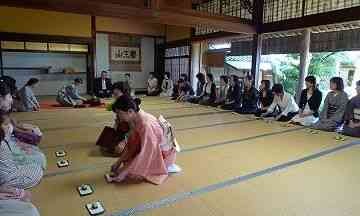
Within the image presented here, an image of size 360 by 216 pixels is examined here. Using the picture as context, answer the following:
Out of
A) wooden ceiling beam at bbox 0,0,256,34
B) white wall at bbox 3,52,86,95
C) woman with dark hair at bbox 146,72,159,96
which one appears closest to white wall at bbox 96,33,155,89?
white wall at bbox 3,52,86,95

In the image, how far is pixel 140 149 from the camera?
229cm

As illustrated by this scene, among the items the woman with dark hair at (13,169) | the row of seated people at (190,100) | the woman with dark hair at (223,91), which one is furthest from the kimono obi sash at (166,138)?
the woman with dark hair at (223,91)

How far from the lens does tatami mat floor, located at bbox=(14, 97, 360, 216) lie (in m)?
1.99

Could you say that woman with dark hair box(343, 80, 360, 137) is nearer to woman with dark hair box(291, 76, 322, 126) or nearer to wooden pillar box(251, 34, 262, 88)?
woman with dark hair box(291, 76, 322, 126)

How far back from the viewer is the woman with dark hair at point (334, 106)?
4328 millimetres

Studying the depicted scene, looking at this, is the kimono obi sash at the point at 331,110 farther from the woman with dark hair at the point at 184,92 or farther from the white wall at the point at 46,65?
the white wall at the point at 46,65

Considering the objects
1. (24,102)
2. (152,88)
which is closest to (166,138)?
(24,102)

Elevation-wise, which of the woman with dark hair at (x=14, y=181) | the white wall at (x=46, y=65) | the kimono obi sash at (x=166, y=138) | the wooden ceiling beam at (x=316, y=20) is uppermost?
the wooden ceiling beam at (x=316, y=20)

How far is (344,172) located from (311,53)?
3880mm

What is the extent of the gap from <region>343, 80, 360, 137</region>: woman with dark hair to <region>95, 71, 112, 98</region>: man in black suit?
7242 millimetres

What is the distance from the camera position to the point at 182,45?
385 inches

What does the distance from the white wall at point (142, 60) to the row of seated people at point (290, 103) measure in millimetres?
4035

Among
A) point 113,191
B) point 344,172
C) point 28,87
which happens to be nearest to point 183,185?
point 113,191

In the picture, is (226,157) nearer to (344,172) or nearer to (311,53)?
(344,172)
